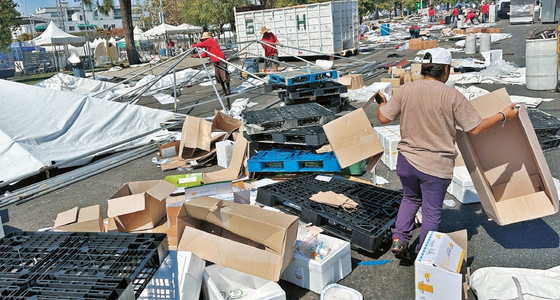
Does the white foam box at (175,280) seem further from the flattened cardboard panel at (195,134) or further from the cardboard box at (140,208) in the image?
the flattened cardboard panel at (195,134)

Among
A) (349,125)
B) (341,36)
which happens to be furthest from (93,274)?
(341,36)

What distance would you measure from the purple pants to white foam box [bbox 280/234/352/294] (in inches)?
17.9

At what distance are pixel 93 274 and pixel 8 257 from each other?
0.65 metres

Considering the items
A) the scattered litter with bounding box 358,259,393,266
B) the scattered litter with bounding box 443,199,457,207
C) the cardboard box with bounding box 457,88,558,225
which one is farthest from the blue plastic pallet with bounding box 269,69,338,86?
the scattered litter with bounding box 358,259,393,266

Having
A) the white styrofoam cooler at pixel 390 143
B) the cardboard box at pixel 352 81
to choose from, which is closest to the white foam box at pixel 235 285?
the white styrofoam cooler at pixel 390 143

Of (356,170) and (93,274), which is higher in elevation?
(93,274)

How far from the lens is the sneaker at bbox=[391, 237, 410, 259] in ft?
11.1

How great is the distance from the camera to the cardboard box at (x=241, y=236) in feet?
9.66

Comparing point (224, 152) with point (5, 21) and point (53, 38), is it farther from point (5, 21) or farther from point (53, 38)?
point (5, 21)

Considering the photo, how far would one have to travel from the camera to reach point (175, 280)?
2600 mm

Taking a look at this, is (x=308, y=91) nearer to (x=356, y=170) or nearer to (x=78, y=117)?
(x=356, y=170)

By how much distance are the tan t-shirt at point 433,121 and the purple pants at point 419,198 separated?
6cm

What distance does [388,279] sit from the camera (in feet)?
11.0

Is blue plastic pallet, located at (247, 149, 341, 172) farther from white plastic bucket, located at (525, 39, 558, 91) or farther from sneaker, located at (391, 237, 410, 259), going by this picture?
white plastic bucket, located at (525, 39, 558, 91)
